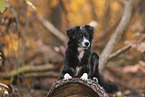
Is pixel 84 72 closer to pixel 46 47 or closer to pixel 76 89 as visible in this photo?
pixel 76 89

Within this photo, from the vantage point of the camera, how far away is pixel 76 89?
296 cm

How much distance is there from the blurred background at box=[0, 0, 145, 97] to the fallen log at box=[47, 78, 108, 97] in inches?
42.3

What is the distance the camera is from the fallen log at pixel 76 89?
112 inches

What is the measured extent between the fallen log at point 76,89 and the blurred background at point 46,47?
107 centimetres

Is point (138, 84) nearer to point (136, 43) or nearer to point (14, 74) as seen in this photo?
point (136, 43)

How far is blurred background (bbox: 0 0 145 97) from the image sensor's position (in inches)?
179

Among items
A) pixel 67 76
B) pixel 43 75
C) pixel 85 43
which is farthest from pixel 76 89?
pixel 43 75

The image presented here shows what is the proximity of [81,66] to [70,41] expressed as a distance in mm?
471

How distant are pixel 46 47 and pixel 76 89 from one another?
705cm

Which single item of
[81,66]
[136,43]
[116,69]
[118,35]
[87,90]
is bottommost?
[87,90]

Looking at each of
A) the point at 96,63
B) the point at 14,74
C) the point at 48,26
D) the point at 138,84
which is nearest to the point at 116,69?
the point at 138,84

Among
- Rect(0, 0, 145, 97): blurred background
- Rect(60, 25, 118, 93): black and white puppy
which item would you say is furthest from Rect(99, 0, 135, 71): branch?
Rect(60, 25, 118, 93): black and white puppy

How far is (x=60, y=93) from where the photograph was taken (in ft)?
9.77

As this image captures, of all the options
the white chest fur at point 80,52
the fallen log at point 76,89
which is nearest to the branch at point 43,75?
the fallen log at point 76,89
